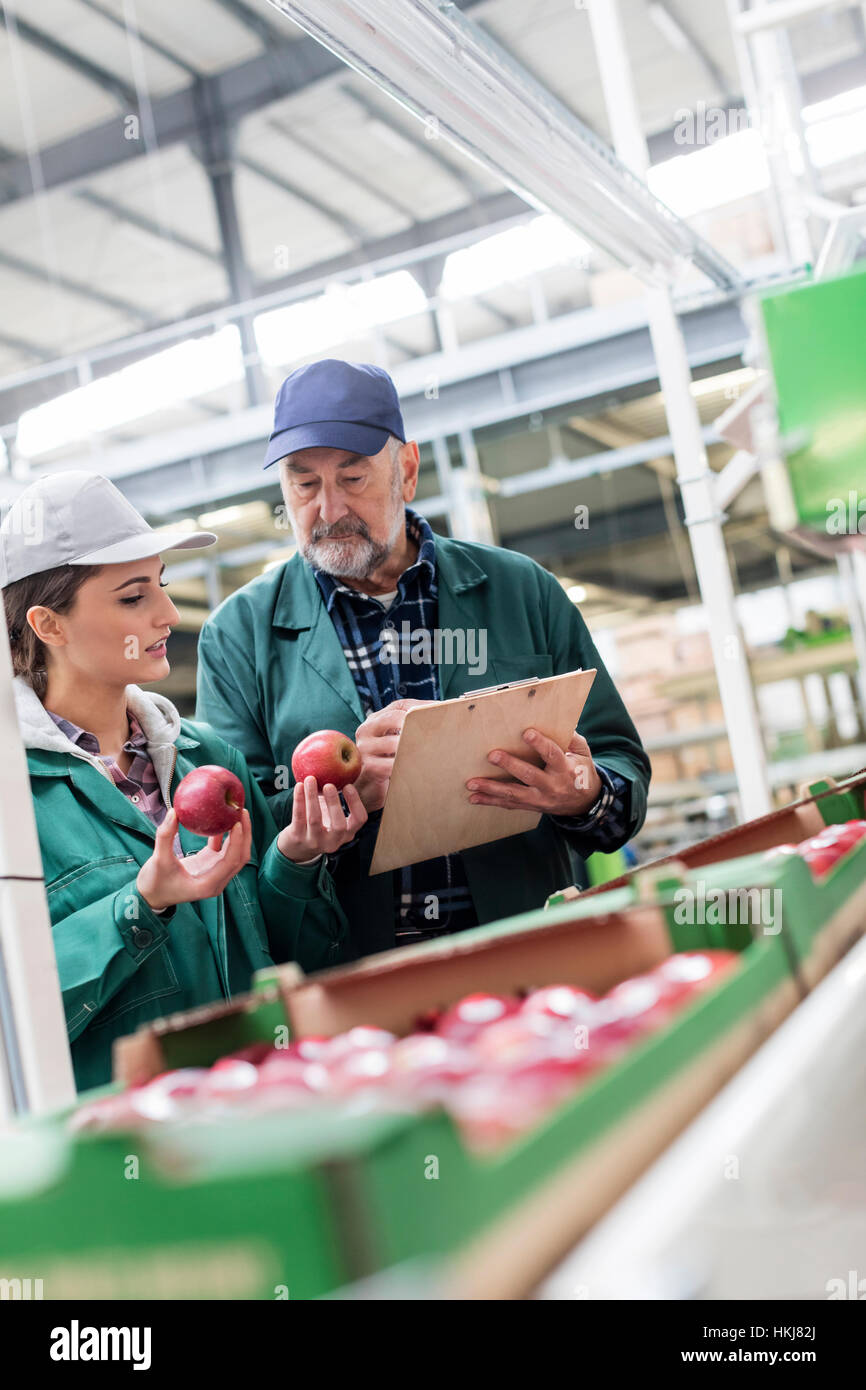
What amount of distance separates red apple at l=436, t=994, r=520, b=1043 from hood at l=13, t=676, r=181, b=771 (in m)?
0.79

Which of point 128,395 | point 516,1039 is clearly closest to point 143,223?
point 128,395

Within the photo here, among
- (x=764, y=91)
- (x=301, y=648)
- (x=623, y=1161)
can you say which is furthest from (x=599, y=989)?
(x=764, y=91)

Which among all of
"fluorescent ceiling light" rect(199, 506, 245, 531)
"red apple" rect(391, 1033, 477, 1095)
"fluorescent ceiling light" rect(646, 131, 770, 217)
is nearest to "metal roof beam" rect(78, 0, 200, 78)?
"fluorescent ceiling light" rect(199, 506, 245, 531)

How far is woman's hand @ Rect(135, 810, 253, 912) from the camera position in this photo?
4.96ft

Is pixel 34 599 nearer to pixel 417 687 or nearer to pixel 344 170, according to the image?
pixel 417 687

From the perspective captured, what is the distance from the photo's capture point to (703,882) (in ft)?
3.84

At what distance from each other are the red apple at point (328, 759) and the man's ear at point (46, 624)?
419mm

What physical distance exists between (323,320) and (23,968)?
33.5 feet

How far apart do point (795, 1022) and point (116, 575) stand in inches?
50.5

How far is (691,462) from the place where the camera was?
10.5 feet

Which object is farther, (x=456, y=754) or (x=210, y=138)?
(x=210, y=138)

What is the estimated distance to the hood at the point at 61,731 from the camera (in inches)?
69.2

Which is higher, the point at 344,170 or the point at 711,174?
the point at 344,170

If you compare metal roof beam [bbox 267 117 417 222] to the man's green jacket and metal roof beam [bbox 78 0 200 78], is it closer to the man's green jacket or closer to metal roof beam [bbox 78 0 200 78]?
metal roof beam [bbox 78 0 200 78]
